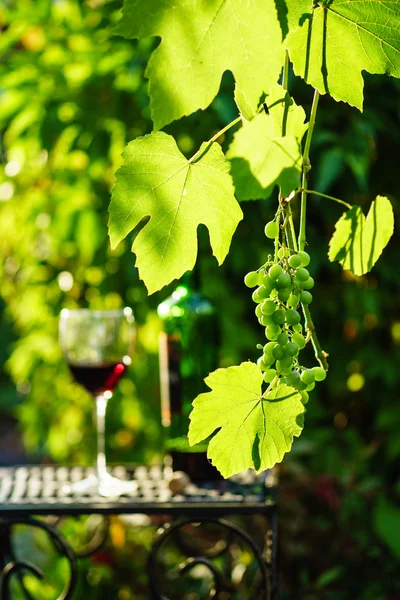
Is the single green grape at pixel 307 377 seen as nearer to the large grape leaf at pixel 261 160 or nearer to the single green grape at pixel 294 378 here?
the single green grape at pixel 294 378

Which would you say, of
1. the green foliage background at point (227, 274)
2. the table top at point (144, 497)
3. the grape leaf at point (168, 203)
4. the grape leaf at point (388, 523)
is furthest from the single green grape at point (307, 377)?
the grape leaf at point (388, 523)

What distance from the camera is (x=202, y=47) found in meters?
0.42

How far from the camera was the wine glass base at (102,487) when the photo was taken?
109 centimetres

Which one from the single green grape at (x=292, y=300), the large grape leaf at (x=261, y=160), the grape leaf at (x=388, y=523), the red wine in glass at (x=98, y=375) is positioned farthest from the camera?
the grape leaf at (x=388, y=523)

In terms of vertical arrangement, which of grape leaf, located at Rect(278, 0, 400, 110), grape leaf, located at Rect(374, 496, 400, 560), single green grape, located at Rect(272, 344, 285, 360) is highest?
grape leaf, located at Rect(278, 0, 400, 110)

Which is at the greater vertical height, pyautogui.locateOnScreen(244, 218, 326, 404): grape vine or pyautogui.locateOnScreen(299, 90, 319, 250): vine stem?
pyautogui.locateOnScreen(299, 90, 319, 250): vine stem

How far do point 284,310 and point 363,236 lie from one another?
0.08m

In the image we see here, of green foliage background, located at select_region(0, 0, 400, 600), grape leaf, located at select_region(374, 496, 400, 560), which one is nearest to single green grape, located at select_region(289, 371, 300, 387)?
green foliage background, located at select_region(0, 0, 400, 600)

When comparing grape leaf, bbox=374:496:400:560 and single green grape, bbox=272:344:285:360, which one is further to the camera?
grape leaf, bbox=374:496:400:560

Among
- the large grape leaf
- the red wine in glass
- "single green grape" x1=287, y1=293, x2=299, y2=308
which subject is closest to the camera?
the large grape leaf

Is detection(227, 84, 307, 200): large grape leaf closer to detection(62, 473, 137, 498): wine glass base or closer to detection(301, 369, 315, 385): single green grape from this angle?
detection(301, 369, 315, 385): single green grape

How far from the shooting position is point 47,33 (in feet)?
6.35

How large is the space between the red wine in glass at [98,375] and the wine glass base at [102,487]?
138 mm

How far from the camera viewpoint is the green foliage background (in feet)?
5.54
